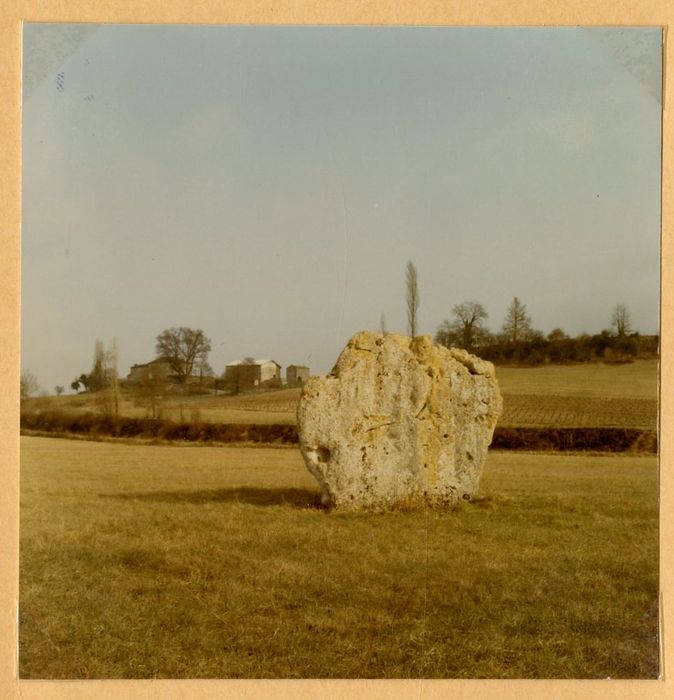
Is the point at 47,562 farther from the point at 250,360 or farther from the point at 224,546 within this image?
the point at 250,360

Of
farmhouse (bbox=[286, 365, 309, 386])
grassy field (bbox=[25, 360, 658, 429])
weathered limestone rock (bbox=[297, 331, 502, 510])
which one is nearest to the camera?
weathered limestone rock (bbox=[297, 331, 502, 510])

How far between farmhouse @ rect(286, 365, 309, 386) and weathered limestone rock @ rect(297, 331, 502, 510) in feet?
7.11

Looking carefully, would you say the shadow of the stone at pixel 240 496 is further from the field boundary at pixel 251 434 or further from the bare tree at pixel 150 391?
the bare tree at pixel 150 391

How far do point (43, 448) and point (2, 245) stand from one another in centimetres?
398

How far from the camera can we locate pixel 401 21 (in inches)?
299

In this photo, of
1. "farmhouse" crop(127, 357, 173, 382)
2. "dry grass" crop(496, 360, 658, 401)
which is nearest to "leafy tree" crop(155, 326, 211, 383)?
"farmhouse" crop(127, 357, 173, 382)

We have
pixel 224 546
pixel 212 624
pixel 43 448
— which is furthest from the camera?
pixel 43 448

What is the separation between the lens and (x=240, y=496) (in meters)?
9.95

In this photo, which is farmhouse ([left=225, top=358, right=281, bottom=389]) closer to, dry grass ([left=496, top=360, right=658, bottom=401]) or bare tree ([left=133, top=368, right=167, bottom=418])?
bare tree ([left=133, top=368, right=167, bottom=418])

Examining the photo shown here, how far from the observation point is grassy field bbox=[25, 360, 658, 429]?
12.3 m

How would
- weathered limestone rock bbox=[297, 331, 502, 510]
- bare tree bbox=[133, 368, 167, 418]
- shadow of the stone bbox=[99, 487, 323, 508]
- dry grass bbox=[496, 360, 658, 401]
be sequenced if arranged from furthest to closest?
dry grass bbox=[496, 360, 658, 401] < bare tree bbox=[133, 368, 167, 418] < shadow of the stone bbox=[99, 487, 323, 508] < weathered limestone rock bbox=[297, 331, 502, 510]

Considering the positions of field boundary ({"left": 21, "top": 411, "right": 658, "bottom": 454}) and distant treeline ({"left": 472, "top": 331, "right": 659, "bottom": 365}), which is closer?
distant treeline ({"left": 472, "top": 331, "right": 659, "bottom": 365})

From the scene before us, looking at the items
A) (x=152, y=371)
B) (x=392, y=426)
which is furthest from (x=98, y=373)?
(x=392, y=426)

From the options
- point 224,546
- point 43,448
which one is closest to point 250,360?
point 43,448
